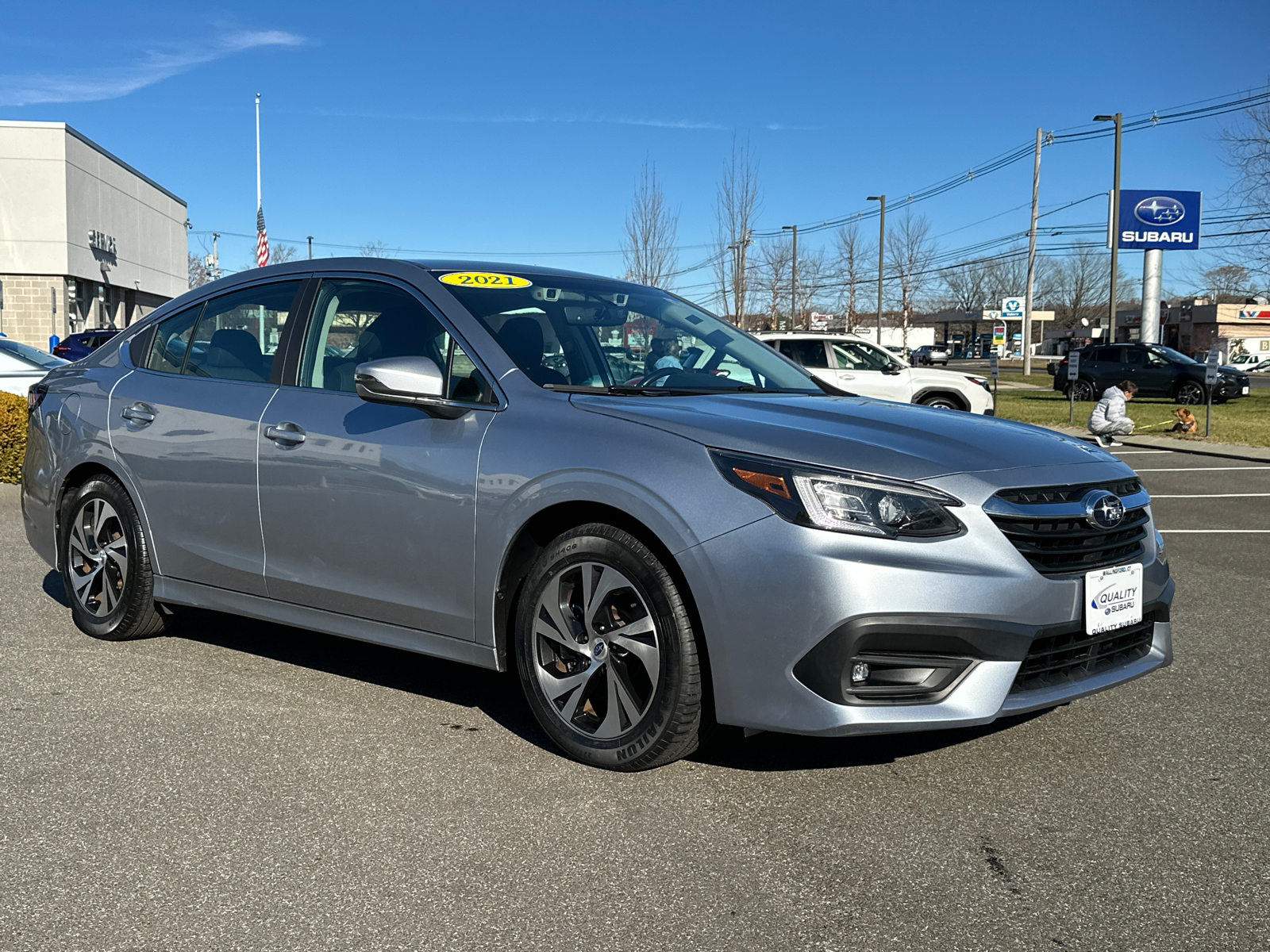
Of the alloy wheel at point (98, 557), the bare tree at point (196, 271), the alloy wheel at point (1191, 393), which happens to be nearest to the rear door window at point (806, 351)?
the alloy wheel at point (98, 557)

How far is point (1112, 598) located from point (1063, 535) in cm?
31

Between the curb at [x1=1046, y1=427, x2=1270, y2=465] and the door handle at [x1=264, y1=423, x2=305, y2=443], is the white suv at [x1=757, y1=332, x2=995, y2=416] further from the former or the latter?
the door handle at [x1=264, y1=423, x2=305, y2=443]

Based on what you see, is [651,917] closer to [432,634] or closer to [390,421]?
[432,634]

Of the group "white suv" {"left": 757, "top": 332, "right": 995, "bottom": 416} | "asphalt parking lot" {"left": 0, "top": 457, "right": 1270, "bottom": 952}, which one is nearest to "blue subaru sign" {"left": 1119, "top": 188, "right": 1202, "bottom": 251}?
"white suv" {"left": 757, "top": 332, "right": 995, "bottom": 416}

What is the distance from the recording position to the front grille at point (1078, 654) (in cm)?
359

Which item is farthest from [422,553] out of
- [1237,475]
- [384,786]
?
[1237,475]

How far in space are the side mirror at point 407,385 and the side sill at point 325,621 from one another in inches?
31.5

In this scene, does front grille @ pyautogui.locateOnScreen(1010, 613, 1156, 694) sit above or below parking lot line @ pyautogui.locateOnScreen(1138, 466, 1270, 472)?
above

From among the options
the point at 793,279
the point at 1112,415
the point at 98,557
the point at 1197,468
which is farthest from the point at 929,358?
the point at 98,557

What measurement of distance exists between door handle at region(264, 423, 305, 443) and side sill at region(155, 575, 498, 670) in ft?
2.10

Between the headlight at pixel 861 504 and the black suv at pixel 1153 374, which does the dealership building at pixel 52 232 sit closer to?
the black suv at pixel 1153 374

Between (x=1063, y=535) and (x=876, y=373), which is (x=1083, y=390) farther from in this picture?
(x=1063, y=535)

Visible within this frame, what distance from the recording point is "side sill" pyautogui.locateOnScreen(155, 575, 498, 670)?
4.23 metres

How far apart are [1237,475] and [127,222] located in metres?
52.0
